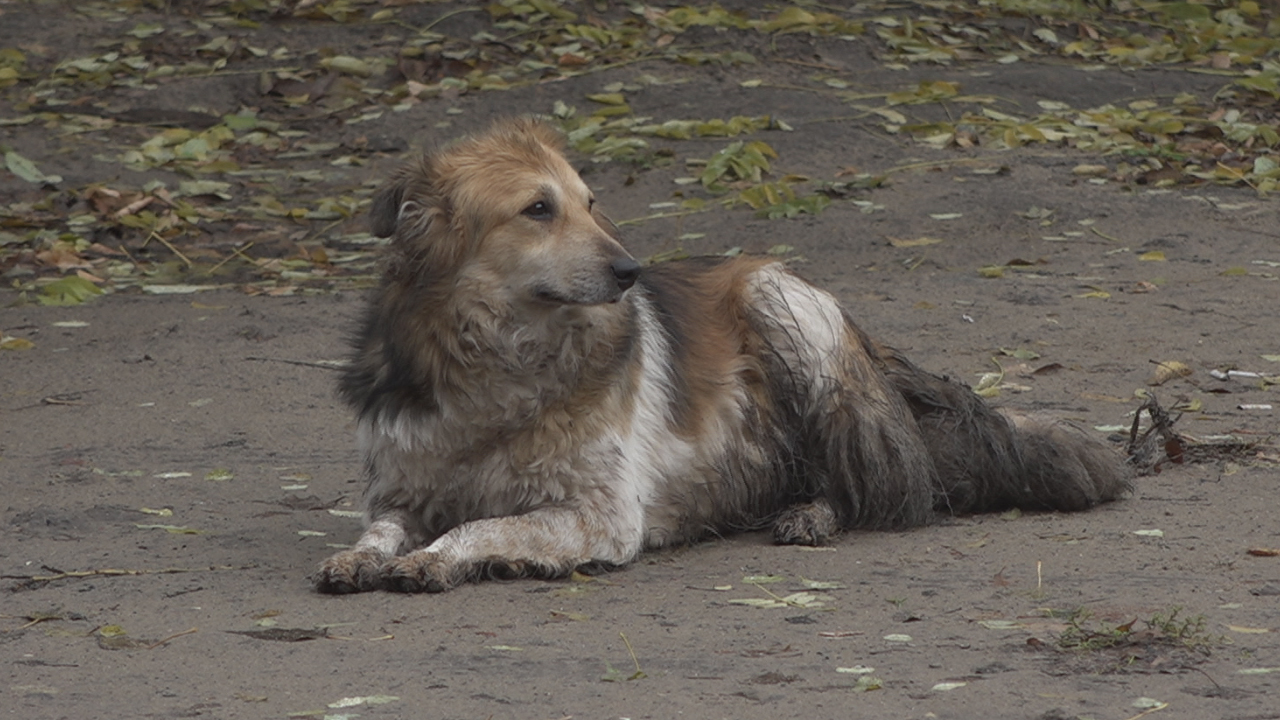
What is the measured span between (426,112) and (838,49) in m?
3.41

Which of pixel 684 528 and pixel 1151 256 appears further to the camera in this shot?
pixel 1151 256

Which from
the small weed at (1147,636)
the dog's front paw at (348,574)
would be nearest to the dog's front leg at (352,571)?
the dog's front paw at (348,574)

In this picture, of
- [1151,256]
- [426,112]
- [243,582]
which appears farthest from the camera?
[426,112]

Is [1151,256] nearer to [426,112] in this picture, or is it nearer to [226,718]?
[426,112]

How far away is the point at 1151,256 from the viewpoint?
9859mm

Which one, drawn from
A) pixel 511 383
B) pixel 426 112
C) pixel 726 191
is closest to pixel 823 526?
pixel 511 383

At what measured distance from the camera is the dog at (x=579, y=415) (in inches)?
206

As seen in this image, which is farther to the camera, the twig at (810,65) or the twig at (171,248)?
the twig at (810,65)

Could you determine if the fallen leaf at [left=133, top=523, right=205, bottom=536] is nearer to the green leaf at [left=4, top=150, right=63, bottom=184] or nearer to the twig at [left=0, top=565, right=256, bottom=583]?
the twig at [left=0, top=565, right=256, bottom=583]

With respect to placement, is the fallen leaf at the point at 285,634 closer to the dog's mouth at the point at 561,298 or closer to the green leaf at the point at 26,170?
the dog's mouth at the point at 561,298

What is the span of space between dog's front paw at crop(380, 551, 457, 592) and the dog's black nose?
3.18 feet

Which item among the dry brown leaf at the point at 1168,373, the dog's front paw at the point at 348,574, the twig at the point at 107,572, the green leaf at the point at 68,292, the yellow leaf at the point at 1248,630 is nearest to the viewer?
the yellow leaf at the point at 1248,630

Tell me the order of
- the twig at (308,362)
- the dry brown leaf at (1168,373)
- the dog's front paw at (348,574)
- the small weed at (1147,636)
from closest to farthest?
1. the small weed at (1147,636)
2. the dog's front paw at (348,574)
3. the dry brown leaf at (1168,373)
4. the twig at (308,362)

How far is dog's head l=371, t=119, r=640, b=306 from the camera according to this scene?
522cm
